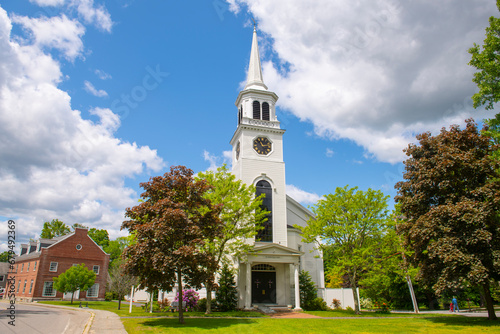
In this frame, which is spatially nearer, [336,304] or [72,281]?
[336,304]

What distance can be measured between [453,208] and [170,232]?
45.4ft

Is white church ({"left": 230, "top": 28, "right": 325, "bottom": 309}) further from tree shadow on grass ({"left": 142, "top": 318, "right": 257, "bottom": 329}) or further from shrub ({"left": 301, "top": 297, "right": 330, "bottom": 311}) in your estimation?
tree shadow on grass ({"left": 142, "top": 318, "right": 257, "bottom": 329})

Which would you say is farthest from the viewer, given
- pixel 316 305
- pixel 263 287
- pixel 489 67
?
pixel 263 287

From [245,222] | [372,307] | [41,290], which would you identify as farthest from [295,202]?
[41,290]

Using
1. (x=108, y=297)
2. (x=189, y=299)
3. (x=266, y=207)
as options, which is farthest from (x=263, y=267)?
(x=108, y=297)

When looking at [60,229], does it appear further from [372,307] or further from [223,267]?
[372,307]

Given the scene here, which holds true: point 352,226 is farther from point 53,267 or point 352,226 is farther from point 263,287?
point 53,267

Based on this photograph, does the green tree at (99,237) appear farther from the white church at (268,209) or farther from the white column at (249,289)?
the white column at (249,289)

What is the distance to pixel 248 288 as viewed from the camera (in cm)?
2592

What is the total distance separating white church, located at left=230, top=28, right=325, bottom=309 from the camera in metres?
27.0

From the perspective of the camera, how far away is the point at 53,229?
68.6 m

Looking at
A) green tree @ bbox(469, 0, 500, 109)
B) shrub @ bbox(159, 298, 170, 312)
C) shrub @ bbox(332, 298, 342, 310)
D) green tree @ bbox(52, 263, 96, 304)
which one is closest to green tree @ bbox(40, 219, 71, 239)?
green tree @ bbox(52, 263, 96, 304)

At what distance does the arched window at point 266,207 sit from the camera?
30.0 m

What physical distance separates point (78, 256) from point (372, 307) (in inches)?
1493
